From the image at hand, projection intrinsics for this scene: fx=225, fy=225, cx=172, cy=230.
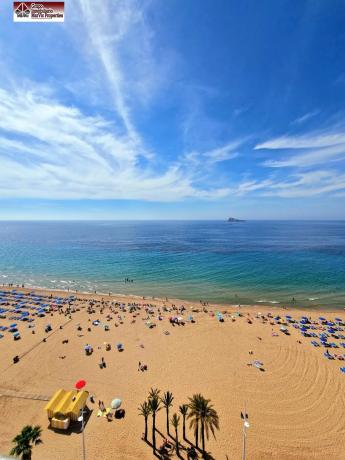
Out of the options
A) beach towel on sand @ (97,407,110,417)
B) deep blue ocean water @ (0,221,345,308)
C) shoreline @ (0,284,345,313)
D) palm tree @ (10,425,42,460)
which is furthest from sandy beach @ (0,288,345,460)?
deep blue ocean water @ (0,221,345,308)

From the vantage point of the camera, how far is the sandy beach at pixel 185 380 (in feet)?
64.8

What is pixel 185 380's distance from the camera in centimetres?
2723

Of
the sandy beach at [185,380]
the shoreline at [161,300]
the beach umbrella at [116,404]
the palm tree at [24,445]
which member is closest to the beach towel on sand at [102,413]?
the sandy beach at [185,380]

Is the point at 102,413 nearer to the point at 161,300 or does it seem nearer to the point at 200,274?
the point at 161,300

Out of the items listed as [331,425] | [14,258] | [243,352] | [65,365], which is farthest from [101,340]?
[14,258]

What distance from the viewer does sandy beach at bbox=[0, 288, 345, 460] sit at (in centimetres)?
1977

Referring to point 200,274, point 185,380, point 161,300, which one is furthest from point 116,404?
point 200,274

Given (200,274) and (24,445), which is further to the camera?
(200,274)

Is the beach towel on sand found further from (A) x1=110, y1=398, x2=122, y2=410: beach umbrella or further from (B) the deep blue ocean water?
(B) the deep blue ocean water

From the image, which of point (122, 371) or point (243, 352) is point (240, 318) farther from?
point (122, 371)

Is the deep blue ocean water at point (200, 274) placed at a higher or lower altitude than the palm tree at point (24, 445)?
lower

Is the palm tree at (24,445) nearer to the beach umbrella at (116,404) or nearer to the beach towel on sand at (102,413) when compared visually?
the beach towel on sand at (102,413)

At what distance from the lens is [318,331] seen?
132 feet

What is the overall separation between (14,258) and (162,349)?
3908 inches
